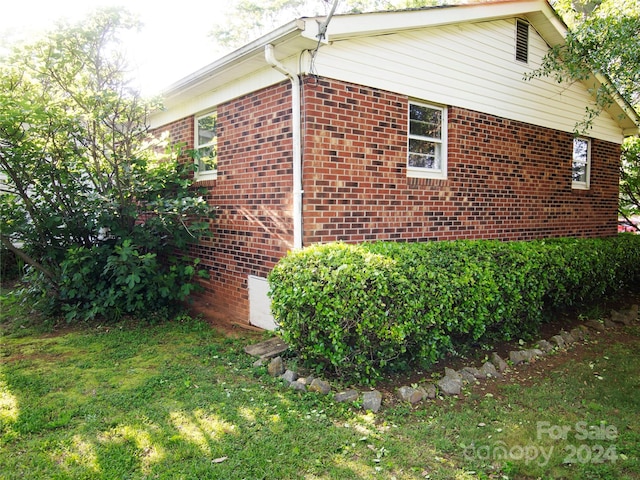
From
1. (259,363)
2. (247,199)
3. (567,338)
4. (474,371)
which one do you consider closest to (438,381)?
(474,371)

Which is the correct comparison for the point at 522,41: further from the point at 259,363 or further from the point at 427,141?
the point at 259,363

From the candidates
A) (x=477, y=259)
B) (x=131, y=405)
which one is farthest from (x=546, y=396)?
(x=131, y=405)

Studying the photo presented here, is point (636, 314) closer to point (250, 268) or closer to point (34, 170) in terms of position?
point (250, 268)

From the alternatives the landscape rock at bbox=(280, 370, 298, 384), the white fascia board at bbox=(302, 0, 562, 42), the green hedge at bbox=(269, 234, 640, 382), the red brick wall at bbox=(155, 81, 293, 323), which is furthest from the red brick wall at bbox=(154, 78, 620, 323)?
the landscape rock at bbox=(280, 370, 298, 384)

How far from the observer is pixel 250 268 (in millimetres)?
6168

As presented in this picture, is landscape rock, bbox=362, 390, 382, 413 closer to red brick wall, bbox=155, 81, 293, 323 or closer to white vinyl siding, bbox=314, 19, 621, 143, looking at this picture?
red brick wall, bbox=155, 81, 293, 323

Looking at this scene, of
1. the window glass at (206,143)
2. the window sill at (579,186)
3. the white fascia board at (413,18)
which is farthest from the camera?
the window sill at (579,186)

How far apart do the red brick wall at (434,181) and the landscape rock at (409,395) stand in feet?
6.79

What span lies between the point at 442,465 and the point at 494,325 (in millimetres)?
2724

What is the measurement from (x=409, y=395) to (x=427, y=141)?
399 centimetres

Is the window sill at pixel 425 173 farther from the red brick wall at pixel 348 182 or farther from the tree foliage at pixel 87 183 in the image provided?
the tree foliage at pixel 87 183

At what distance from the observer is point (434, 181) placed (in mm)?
6559

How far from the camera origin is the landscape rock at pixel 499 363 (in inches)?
185

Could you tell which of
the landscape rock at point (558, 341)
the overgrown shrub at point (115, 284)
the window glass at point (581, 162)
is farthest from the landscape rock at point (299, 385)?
the window glass at point (581, 162)
